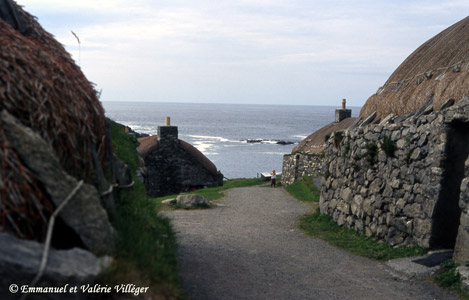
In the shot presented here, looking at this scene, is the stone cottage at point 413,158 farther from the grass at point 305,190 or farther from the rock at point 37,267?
the rock at point 37,267

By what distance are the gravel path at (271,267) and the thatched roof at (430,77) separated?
3464 millimetres

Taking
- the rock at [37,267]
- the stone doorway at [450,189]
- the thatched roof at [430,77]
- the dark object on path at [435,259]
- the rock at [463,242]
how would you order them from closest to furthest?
the rock at [37,267]
the rock at [463,242]
the dark object on path at [435,259]
the stone doorway at [450,189]
the thatched roof at [430,77]

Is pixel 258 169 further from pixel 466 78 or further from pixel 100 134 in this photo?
pixel 100 134

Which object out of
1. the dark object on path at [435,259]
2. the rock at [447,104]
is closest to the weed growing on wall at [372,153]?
the rock at [447,104]

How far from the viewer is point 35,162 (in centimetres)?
359

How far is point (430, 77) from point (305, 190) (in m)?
9.05

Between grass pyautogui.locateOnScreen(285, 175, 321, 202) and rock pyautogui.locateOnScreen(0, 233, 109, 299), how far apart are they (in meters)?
14.0

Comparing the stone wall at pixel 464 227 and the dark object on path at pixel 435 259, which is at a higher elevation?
the stone wall at pixel 464 227

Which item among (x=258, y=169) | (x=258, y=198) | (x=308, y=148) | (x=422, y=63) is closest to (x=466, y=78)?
(x=422, y=63)

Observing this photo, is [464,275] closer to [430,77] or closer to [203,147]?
[430,77]

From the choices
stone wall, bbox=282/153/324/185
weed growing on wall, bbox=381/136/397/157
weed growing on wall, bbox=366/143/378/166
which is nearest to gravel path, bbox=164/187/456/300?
weed growing on wall, bbox=366/143/378/166

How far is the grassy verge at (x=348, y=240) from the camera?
349 inches

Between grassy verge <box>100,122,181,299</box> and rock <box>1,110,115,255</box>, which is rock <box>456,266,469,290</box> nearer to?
grassy verge <box>100,122,181,299</box>

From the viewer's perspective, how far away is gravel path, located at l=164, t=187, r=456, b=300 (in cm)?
679
